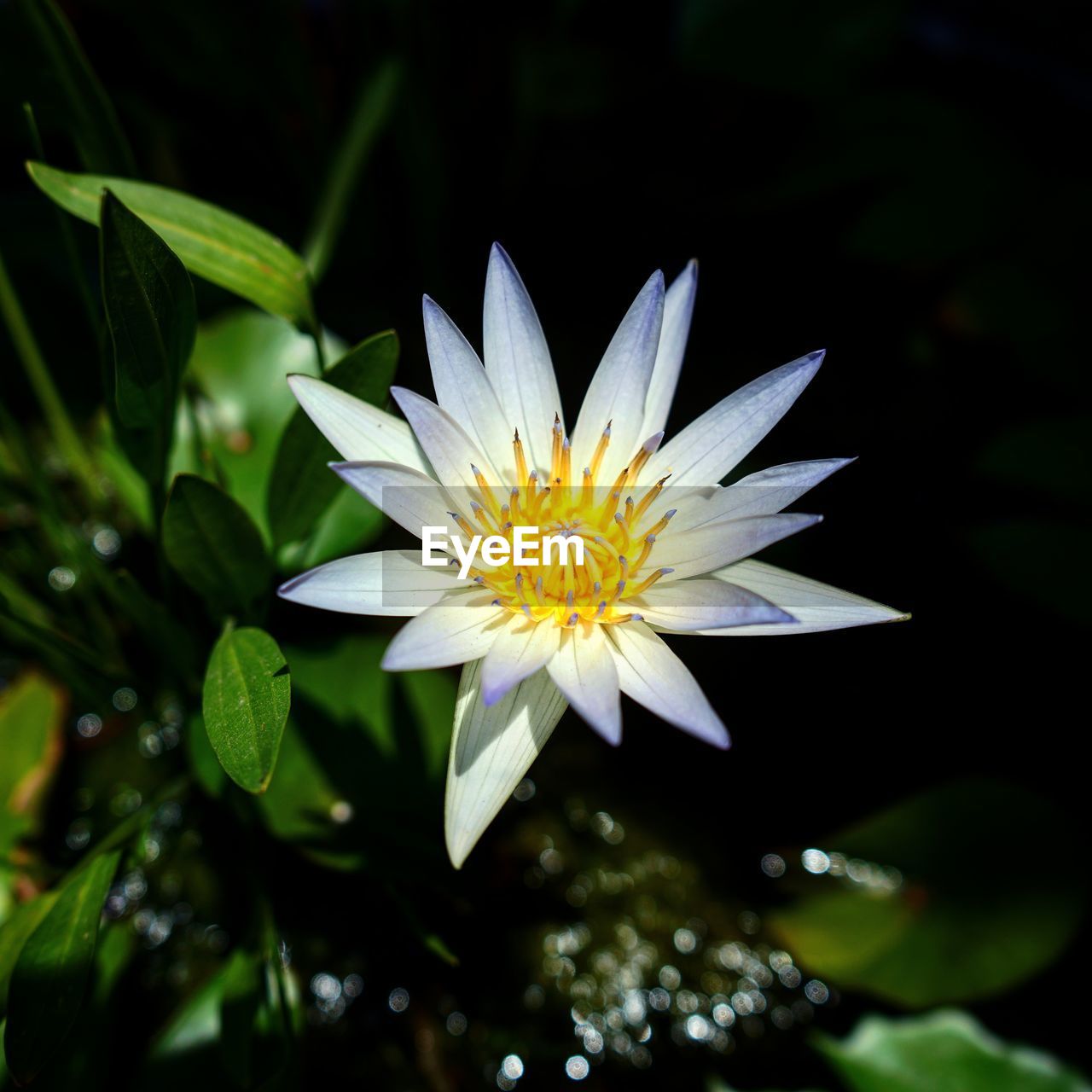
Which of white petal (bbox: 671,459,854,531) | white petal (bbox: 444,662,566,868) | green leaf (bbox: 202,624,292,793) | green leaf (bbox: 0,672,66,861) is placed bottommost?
green leaf (bbox: 0,672,66,861)

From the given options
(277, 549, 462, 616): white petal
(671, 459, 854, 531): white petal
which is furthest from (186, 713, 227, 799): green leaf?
(671, 459, 854, 531): white petal

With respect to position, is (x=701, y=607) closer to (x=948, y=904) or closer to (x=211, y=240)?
(x=211, y=240)

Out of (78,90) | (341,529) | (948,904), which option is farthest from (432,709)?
(78,90)

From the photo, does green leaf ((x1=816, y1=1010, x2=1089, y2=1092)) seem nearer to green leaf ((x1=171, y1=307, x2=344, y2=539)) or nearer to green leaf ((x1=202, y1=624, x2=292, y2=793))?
green leaf ((x1=202, y1=624, x2=292, y2=793))

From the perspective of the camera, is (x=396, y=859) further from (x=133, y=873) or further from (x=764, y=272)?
(x=764, y=272)

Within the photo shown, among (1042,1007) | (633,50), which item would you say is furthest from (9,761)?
(633,50)

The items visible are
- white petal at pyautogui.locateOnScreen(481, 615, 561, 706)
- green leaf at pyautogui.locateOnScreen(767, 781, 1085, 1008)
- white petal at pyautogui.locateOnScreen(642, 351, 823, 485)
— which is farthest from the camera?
green leaf at pyautogui.locateOnScreen(767, 781, 1085, 1008)

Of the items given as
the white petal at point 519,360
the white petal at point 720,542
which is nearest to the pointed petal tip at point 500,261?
the white petal at point 519,360
